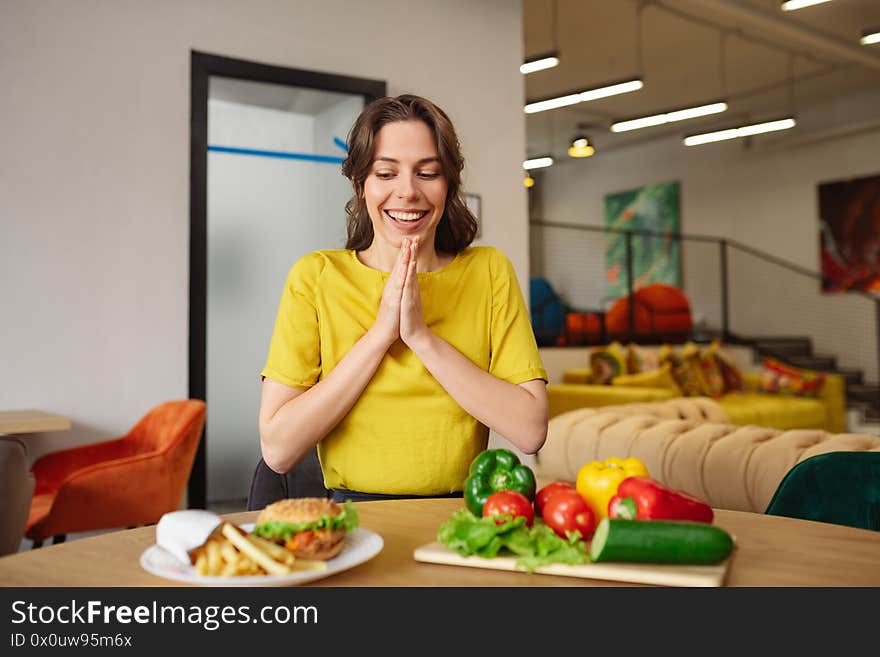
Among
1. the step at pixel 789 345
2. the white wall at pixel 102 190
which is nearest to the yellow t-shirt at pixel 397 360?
the white wall at pixel 102 190

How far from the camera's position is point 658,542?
103 centimetres

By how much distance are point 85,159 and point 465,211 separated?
2.89 metres

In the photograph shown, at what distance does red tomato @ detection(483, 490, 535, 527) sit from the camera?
3.79ft

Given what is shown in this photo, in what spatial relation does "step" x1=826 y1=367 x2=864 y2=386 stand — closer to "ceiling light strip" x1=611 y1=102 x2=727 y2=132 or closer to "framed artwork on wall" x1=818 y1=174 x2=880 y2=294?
"framed artwork on wall" x1=818 y1=174 x2=880 y2=294

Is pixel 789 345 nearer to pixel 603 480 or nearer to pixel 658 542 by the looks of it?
pixel 603 480

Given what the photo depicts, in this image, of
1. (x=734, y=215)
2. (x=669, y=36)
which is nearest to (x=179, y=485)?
(x=669, y=36)

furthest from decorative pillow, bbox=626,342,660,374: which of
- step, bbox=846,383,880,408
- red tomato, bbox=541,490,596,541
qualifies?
red tomato, bbox=541,490,596,541

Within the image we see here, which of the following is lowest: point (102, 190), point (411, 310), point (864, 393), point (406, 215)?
point (864, 393)

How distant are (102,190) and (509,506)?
3.59 metres

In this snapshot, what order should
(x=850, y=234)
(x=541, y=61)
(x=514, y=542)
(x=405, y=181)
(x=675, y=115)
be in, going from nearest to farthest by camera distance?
1. (x=514, y=542)
2. (x=405, y=181)
3. (x=541, y=61)
4. (x=675, y=115)
5. (x=850, y=234)

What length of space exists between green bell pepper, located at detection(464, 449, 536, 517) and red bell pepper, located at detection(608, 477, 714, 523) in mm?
172

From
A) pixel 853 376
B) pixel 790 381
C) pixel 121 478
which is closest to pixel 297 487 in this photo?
pixel 121 478
